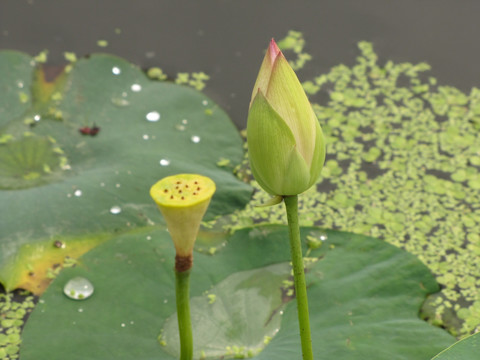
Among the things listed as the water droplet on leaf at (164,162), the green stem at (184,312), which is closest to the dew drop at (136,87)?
the water droplet on leaf at (164,162)

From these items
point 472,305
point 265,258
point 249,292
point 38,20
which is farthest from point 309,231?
point 38,20

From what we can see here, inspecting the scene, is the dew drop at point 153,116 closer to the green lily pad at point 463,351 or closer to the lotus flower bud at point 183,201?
the lotus flower bud at point 183,201

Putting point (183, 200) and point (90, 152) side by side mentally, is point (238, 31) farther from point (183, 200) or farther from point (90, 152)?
point (183, 200)

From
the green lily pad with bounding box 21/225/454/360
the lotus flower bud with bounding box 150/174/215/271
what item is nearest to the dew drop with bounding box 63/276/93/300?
the green lily pad with bounding box 21/225/454/360

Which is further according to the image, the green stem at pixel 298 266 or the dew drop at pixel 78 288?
the dew drop at pixel 78 288

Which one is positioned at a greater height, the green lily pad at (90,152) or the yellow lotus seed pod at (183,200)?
the green lily pad at (90,152)

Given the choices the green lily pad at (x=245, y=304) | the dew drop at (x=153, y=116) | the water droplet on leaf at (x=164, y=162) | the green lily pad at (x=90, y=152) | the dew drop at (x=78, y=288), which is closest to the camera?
the green lily pad at (x=245, y=304)

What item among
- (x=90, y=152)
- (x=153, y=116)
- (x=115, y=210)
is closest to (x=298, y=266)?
(x=115, y=210)
